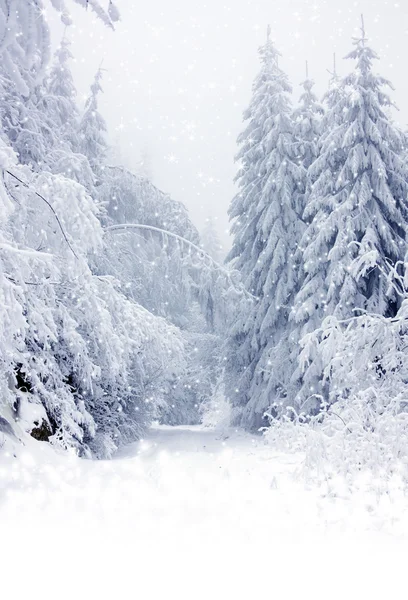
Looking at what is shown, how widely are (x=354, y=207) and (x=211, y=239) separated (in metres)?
22.6

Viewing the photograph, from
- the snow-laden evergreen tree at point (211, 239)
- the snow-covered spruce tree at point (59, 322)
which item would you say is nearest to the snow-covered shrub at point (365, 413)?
the snow-covered spruce tree at point (59, 322)

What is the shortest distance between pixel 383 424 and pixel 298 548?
3.34 meters

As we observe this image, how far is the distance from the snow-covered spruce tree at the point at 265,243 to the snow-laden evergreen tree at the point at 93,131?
468cm

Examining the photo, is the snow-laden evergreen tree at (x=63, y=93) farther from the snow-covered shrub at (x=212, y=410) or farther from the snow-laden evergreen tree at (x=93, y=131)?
the snow-covered shrub at (x=212, y=410)

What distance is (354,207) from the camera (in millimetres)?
13141

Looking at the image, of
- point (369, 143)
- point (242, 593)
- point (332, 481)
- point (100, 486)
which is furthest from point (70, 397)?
point (369, 143)

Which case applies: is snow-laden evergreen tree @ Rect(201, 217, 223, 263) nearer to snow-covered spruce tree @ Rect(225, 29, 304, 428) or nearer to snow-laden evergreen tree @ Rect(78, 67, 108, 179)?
snow-covered spruce tree @ Rect(225, 29, 304, 428)

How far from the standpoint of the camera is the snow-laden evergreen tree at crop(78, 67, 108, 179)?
15227 mm

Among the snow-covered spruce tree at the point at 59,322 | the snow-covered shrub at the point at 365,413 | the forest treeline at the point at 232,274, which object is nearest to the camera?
the snow-covered spruce tree at the point at 59,322

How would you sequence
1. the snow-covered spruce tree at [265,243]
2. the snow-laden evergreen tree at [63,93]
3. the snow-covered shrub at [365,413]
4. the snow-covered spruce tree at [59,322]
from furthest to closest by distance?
the snow-covered spruce tree at [265,243], the snow-laden evergreen tree at [63,93], the snow-covered shrub at [365,413], the snow-covered spruce tree at [59,322]

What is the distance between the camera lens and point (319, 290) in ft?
44.2

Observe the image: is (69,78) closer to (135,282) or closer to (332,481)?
(135,282)

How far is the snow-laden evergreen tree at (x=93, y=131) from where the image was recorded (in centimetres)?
1523

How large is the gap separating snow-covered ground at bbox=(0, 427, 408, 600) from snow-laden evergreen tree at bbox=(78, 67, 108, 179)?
11.2 meters
